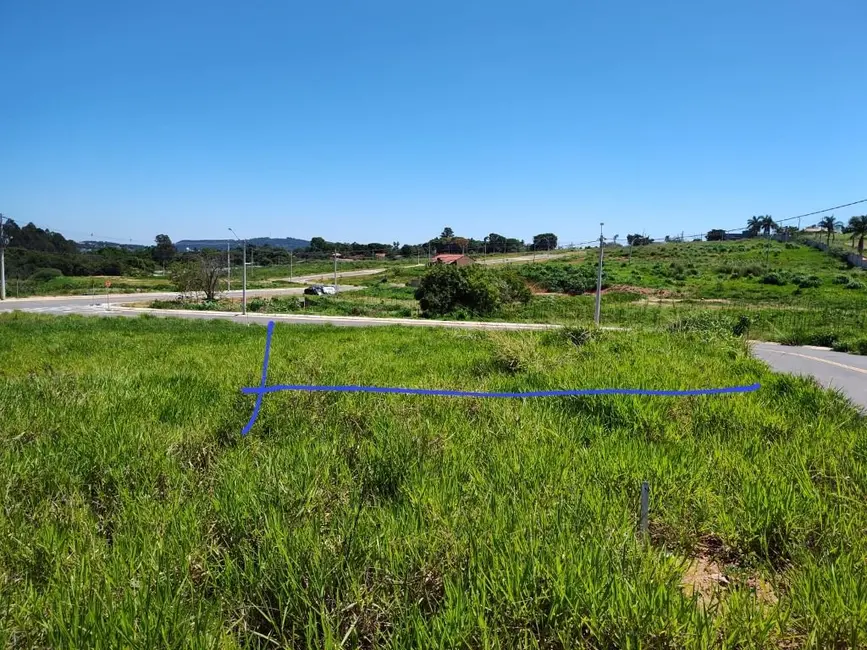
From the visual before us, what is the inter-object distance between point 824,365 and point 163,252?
364 ft

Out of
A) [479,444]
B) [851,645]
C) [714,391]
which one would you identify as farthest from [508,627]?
[714,391]

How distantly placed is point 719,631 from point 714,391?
445 cm

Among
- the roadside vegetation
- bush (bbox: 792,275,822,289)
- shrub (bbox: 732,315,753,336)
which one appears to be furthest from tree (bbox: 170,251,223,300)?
bush (bbox: 792,275,822,289)

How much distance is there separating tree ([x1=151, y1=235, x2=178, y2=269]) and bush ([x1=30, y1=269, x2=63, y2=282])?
2000 cm

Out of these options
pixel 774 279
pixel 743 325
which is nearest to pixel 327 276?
pixel 774 279

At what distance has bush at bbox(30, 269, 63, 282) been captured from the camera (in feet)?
220

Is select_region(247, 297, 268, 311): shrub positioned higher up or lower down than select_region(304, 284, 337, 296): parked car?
lower down

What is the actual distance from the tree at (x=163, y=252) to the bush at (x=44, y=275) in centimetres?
2000

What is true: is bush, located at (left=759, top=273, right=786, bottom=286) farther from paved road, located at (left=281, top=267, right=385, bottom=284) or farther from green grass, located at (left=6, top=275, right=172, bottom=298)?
green grass, located at (left=6, top=275, right=172, bottom=298)

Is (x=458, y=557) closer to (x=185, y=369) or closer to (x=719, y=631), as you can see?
(x=719, y=631)

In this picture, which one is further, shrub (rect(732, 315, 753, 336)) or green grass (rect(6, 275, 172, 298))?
green grass (rect(6, 275, 172, 298))

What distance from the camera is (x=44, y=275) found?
69438mm

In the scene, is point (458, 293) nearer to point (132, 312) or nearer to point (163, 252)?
point (132, 312)

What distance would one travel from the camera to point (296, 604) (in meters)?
2.34
